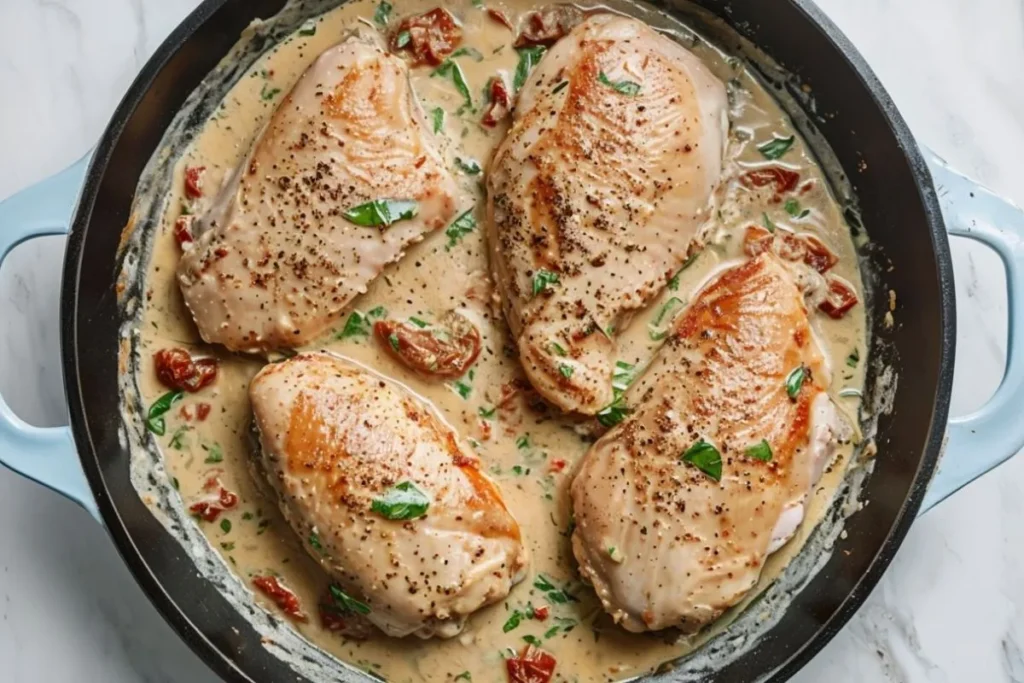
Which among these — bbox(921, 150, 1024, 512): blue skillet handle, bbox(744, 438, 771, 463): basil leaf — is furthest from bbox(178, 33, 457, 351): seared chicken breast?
bbox(921, 150, 1024, 512): blue skillet handle

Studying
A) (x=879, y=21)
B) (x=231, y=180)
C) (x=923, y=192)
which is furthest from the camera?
(x=879, y=21)

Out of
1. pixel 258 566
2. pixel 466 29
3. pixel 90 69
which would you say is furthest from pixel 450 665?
pixel 90 69

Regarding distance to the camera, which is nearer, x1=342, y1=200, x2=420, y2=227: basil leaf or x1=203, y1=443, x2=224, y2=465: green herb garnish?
x1=342, y1=200, x2=420, y2=227: basil leaf

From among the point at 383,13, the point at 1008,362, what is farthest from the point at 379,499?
the point at 1008,362

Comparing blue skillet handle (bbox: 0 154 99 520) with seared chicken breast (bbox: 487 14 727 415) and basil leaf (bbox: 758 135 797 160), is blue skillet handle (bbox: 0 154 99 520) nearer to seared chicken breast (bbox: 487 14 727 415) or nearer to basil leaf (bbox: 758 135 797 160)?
seared chicken breast (bbox: 487 14 727 415)

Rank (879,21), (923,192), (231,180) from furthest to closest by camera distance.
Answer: (879,21) < (231,180) < (923,192)

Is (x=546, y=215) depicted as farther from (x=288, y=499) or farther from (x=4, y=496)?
(x=4, y=496)
